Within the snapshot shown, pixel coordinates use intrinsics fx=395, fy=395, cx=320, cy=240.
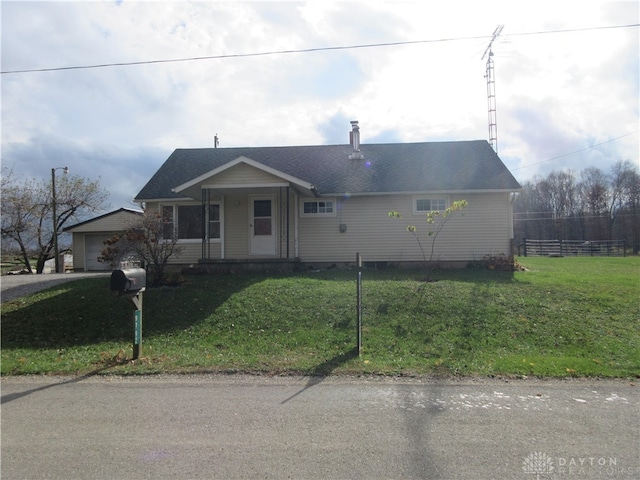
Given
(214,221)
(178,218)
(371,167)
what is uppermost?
(371,167)

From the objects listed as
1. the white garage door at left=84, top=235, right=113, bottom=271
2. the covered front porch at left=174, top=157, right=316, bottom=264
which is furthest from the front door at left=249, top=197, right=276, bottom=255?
the white garage door at left=84, top=235, right=113, bottom=271

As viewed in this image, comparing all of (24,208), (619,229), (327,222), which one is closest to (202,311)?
(327,222)

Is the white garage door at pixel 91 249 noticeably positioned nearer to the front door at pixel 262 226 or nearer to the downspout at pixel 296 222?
the front door at pixel 262 226

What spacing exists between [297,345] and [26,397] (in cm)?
381

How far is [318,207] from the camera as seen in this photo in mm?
14891

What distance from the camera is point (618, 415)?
4.08 metres

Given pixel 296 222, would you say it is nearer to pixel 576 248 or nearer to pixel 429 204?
pixel 429 204

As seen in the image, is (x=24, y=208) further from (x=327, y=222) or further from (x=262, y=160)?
(x=327, y=222)

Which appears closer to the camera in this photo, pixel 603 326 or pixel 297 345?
pixel 297 345

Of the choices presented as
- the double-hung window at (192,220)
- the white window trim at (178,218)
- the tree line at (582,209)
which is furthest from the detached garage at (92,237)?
the tree line at (582,209)

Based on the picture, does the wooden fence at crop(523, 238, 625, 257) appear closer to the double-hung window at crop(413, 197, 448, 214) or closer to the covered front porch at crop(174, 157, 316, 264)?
the double-hung window at crop(413, 197, 448, 214)

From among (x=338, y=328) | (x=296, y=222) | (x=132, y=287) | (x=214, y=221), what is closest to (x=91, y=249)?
(x=214, y=221)

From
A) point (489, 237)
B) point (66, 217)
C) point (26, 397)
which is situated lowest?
point (26, 397)

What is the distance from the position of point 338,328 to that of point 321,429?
3.85 metres
